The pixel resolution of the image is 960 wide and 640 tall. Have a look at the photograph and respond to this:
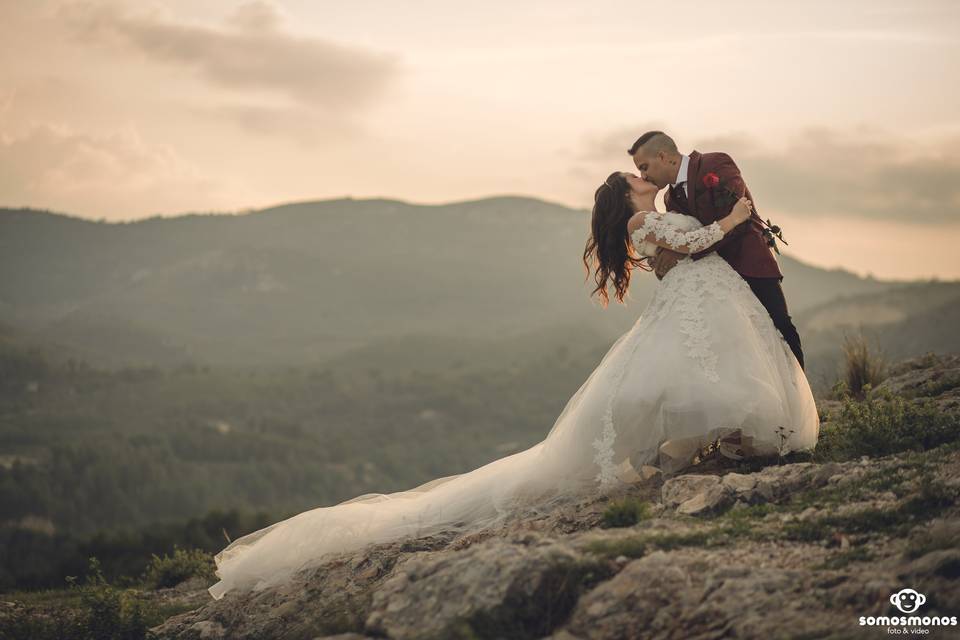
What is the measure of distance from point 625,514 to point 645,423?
1.11 m

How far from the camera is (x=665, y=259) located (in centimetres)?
859

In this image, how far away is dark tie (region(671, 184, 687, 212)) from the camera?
8578 millimetres

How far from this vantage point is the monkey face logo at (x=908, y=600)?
5.00 m

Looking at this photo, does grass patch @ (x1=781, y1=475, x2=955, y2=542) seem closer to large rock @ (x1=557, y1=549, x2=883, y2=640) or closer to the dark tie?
large rock @ (x1=557, y1=549, x2=883, y2=640)

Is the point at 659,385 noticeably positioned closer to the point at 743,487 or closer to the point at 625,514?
the point at 743,487

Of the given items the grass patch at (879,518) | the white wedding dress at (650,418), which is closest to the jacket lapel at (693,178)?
the white wedding dress at (650,418)

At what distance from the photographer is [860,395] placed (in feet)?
40.1

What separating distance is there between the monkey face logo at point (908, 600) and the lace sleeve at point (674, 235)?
371 centimetres

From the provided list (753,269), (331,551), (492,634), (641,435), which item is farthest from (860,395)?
(492,634)

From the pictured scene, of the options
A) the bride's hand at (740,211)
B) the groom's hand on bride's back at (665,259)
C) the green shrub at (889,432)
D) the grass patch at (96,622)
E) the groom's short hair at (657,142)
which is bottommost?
the grass patch at (96,622)

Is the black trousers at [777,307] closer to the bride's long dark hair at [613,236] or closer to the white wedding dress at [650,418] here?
the white wedding dress at [650,418]
